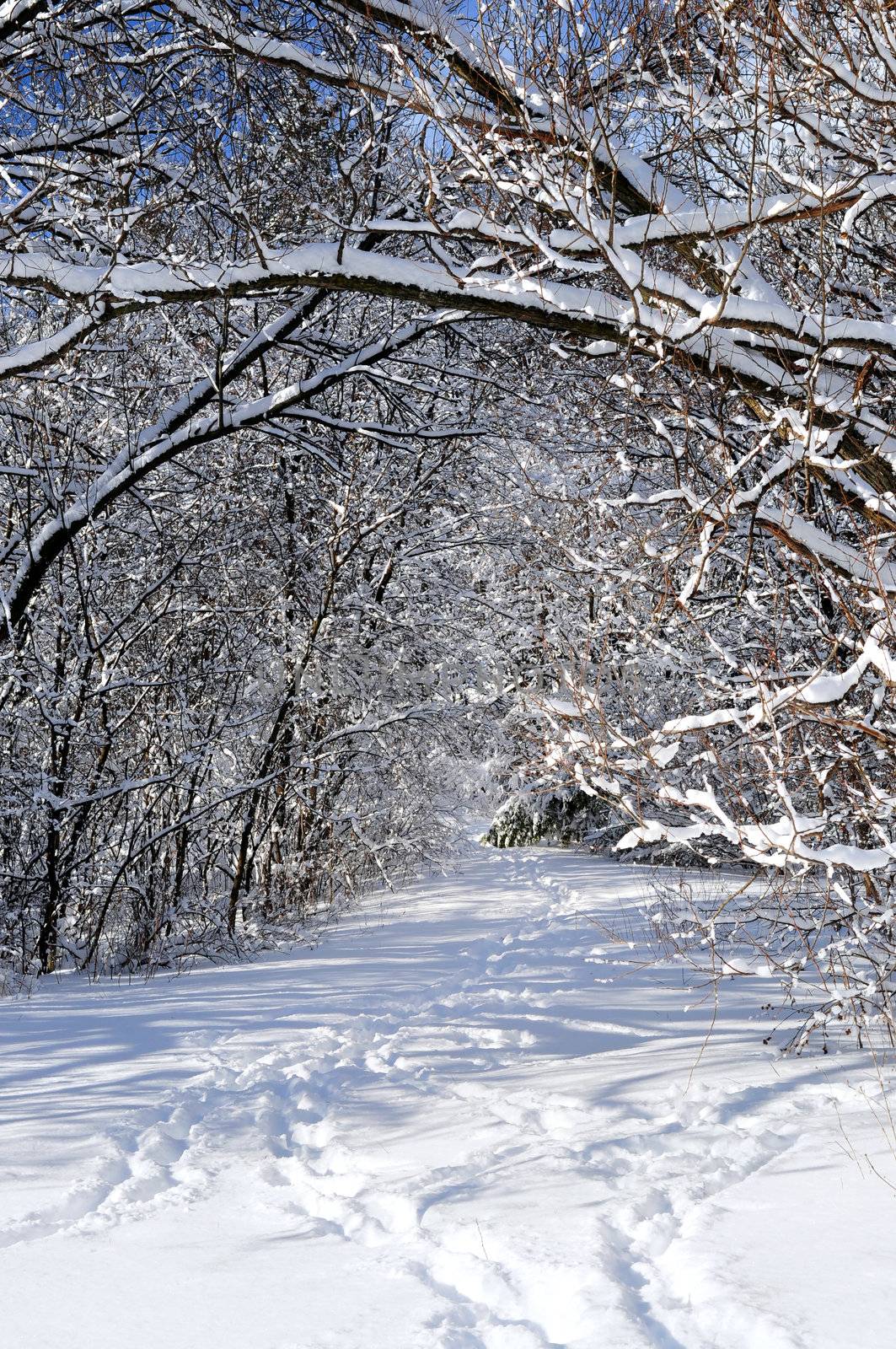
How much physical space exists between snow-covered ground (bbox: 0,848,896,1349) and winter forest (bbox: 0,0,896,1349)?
0.06 feet

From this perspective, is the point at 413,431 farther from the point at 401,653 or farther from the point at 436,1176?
the point at 436,1176

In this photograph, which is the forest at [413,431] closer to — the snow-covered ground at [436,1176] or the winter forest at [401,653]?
the winter forest at [401,653]

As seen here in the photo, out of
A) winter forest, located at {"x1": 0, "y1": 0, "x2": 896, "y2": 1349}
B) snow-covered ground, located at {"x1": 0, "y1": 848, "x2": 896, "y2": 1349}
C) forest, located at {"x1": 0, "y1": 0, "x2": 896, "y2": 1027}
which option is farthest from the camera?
forest, located at {"x1": 0, "y1": 0, "x2": 896, "y2": 1027}

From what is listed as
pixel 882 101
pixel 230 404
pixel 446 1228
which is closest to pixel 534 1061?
pixel 446 1228

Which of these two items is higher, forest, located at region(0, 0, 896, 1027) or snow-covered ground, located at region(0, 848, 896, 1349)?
forest, located at region(0, 0, 896, 1027)

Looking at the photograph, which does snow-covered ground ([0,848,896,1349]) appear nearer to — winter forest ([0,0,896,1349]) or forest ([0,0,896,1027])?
winter forest ([0,0,896,1349])

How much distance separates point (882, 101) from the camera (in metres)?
2.95

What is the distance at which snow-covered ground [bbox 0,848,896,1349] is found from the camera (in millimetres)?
2240

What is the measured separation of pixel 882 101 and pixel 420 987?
484 cm

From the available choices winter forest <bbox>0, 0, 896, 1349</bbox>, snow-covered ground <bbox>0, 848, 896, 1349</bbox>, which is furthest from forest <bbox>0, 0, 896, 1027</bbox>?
snow-covered ground <bbox>0, 848, 896, 1349</bbox>

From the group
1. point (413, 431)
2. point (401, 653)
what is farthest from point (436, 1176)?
point (401, 653)

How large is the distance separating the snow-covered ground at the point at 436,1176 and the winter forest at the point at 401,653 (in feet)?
0.06

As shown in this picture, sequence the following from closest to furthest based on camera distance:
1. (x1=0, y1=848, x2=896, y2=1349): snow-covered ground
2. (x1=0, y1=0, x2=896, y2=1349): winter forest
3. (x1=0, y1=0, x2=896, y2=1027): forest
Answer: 1. (x1=0, y1=848, x2=896, y2=1349): snow-covered ground
2. (x1=0, y1=0, x2=896, y2=1349): winter forest
3. (x1=0, y1=0, x2=896, y2=1027): forest

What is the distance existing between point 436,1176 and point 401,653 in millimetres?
7495
